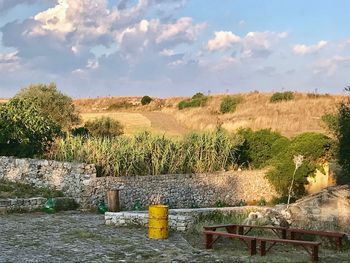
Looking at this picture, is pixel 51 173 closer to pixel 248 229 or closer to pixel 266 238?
pixel 248 229

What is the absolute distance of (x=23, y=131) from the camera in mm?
23031

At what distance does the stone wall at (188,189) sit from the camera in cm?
2053

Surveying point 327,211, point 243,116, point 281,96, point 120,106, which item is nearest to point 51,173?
point 327,211

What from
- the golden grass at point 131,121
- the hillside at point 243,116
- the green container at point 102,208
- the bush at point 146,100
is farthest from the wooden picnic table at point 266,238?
the bush at point 146,100

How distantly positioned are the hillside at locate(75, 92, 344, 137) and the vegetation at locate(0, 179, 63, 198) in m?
13.2

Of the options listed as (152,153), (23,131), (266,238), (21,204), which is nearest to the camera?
(266,238)

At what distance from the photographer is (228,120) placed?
43.4 meters

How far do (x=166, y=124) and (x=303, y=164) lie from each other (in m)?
21.5

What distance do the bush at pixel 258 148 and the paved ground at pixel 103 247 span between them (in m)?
12.0

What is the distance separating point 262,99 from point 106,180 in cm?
3879

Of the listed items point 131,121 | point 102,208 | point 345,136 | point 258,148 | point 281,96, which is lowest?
point 102,208

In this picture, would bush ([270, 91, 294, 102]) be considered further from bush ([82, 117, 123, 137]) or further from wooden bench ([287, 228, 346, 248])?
wooden bench ([287, 228, 346, 248])

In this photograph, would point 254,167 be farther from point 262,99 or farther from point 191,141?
point 262,99

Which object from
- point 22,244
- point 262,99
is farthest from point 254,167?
point 262,99
